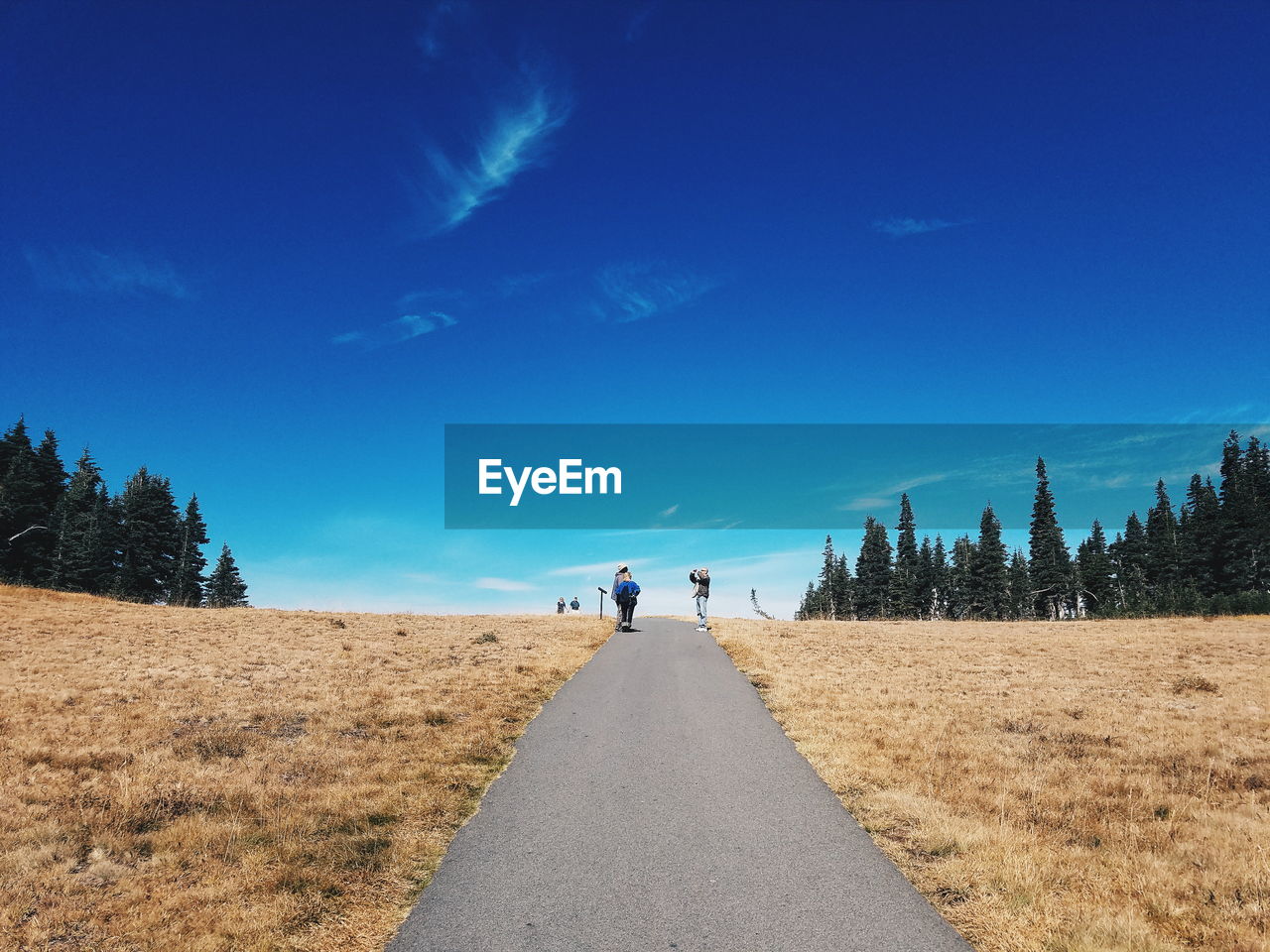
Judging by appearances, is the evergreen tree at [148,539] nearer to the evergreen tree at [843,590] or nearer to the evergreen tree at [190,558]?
the evergreen tree at [190,558]

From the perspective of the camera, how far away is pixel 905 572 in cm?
8306

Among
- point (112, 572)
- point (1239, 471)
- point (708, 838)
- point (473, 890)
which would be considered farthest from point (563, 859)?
point (1239, 471)

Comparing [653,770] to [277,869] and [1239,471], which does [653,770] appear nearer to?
[277,869]

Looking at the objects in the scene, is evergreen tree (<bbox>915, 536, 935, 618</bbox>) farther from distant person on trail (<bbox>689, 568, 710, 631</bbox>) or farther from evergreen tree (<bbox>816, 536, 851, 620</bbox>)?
distant person on trail (<bbox>689, 568, 710, 631</bbox>)

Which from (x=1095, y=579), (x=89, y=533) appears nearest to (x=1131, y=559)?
(x=1095, y=579)

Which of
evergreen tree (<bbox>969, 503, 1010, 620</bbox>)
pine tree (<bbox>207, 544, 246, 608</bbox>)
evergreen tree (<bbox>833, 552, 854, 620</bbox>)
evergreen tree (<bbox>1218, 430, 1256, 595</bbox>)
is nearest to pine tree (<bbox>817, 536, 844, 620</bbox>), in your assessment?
evergreen tree (<bbox>833, 552, 854, 620</bbox>)

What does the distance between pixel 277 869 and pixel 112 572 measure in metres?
67.3

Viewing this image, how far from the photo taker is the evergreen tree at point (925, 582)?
Answer: 85.5 metres

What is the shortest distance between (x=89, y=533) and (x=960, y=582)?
94.9 m

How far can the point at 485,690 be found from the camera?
14031mm

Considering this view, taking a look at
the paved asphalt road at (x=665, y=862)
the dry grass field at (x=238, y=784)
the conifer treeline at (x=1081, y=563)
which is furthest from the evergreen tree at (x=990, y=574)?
the paved asphalt road at (x=665, y=862)

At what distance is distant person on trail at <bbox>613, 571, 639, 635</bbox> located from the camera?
28.5 meters

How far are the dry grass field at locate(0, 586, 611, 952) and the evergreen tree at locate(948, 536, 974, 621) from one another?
7974 cm

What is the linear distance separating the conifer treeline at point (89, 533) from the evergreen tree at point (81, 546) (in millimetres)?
69
